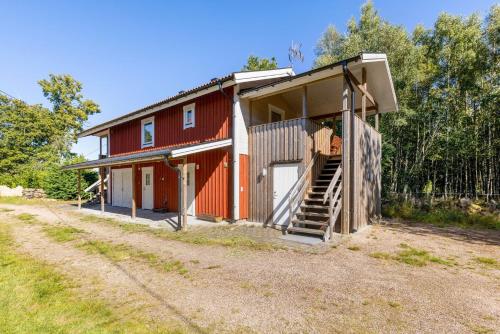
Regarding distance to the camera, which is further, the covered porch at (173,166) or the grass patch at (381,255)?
the covered porch at (173,166)

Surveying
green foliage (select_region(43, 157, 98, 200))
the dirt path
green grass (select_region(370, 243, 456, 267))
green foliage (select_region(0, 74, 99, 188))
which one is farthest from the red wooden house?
green foliage (select_region(0, 74, 99, 188))

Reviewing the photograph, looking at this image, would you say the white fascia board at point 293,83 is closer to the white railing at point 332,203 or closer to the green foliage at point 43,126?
the white railing at point 332,203

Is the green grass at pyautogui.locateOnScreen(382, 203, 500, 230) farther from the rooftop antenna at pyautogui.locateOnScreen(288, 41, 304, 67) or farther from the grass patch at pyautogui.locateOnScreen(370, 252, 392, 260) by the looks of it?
the rooftop antenna at pyautogui.locateOnScreen(288, 41, 304, 67)

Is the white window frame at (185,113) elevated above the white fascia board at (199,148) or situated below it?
above

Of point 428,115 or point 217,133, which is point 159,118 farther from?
point 428,115

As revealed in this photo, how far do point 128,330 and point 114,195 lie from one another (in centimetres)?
1465

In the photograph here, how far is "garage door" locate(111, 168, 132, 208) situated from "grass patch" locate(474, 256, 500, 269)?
14961mm

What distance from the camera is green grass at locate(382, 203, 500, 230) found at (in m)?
9.27

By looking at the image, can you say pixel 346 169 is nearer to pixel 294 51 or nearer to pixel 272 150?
pixel 272 150

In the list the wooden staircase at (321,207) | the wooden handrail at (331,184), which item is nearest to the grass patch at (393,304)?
the wooden staircase at (321,207)

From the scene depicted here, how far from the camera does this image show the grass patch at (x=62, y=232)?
23.1 feet

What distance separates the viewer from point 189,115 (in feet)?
36.1

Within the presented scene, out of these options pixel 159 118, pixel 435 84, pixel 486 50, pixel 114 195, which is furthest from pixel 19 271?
pixel 486 50

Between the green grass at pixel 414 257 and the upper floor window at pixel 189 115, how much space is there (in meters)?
8.56
